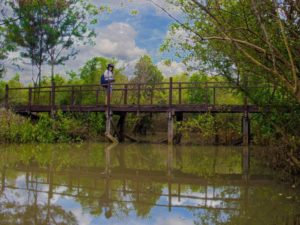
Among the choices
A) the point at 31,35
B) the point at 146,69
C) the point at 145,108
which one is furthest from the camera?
the point at 146,69

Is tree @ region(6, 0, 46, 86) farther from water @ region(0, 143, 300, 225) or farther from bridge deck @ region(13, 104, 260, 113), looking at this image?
water @ region(0, 143, 300, 225)

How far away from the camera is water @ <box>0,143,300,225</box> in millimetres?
4812

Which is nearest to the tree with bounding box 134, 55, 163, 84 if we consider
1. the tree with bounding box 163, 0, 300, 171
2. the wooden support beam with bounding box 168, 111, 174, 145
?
the wooden support beam with bounding box 168, 111, 174, 145

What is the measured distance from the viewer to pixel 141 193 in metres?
6.37

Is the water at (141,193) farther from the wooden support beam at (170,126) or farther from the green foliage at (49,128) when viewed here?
the wooden support beam at (170,126)

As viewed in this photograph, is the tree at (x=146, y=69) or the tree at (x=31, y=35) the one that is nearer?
the tree at (x=31, y=35)

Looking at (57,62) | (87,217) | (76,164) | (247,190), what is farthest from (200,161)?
(57,62)

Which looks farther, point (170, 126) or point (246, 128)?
point (170, 126)

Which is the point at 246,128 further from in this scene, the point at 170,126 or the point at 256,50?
the point at 256,50

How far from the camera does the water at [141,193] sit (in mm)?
4812

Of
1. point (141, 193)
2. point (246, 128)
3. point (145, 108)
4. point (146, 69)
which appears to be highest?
point (146, 69)

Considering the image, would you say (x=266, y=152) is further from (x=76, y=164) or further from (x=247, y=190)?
(x=76, y=164)

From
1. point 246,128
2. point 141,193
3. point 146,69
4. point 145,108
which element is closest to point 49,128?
point 145,108

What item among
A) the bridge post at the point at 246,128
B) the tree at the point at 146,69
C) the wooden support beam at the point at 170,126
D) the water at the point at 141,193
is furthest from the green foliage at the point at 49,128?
the tree at the point at 146,69
